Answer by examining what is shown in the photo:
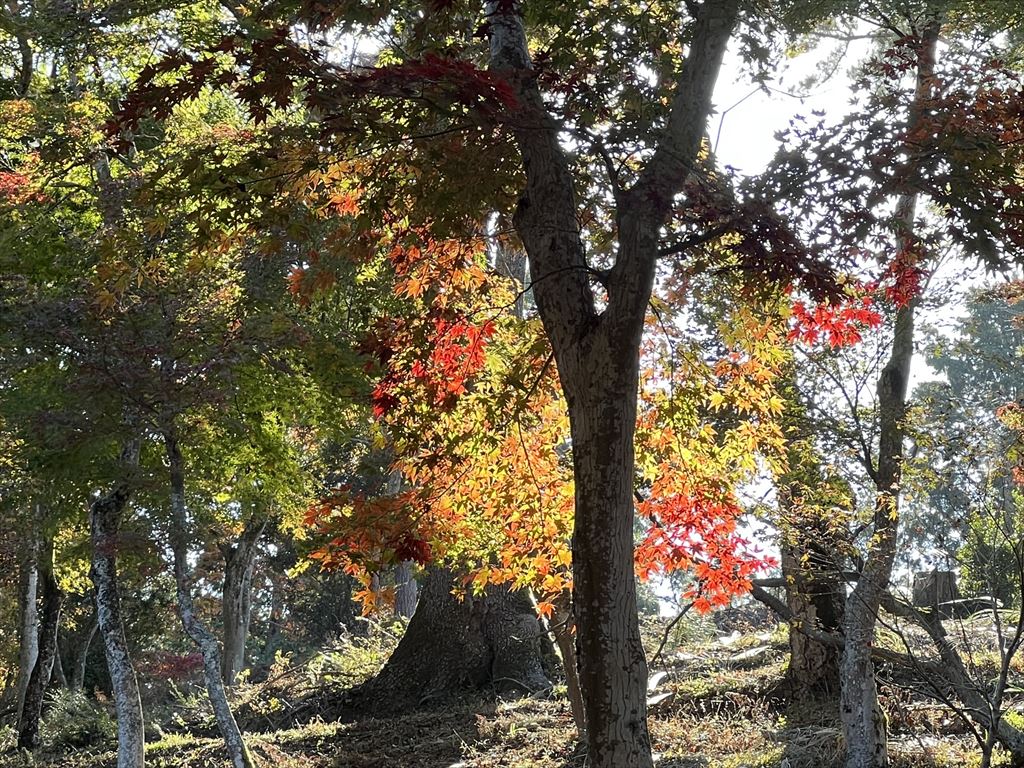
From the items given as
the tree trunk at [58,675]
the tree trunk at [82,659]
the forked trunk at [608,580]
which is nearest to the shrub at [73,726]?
the tree trunk at [58,675]

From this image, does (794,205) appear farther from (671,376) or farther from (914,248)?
(671,376)

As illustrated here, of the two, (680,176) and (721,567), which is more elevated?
(680,176)

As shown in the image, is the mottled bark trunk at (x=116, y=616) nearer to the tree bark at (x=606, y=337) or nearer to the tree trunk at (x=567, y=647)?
the tree trunk at (x=567, y=647)

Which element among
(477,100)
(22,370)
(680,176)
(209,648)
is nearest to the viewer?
(477,100)

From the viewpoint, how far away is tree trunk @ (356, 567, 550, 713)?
12.2 metres

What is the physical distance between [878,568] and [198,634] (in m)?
5.83

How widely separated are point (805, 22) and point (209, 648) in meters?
7.12

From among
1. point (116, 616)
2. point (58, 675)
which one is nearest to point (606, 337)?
point (116, 616)

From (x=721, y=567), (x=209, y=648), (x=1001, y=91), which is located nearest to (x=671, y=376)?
(x=721, y=567)

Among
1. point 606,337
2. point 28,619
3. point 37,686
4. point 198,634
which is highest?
point 606,337

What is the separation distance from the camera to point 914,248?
5383 millimetres

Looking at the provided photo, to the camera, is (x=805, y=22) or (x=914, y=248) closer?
(x=914, y=248)

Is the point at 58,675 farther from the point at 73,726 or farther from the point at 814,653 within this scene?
the point at 814,653

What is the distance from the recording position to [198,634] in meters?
8.60
